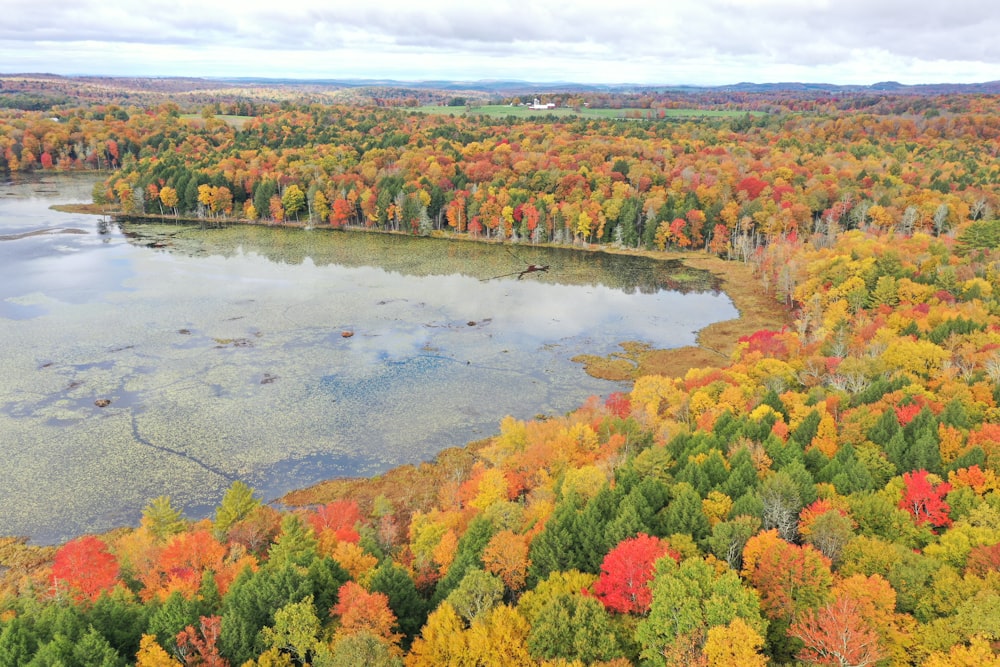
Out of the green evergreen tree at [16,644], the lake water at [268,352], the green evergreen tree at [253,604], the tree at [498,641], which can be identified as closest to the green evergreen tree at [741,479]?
the tree at [498,641]

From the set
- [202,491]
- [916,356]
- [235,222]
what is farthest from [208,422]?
[235,222]

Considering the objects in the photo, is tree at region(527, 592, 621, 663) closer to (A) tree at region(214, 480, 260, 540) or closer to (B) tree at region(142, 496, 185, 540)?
(A) tree at region(214, 480, 260, 540)

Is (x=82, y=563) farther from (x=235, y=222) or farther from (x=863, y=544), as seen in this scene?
(x=235, y=222)

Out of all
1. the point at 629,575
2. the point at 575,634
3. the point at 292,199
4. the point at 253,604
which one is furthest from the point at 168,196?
the point at 575,634

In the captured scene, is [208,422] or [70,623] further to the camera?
[208,422]

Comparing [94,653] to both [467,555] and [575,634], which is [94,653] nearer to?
[467,555]

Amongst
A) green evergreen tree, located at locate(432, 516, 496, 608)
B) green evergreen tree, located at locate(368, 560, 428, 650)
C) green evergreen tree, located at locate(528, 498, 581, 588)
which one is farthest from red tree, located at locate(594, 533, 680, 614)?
green evergreen tree, located at locate(368, 560, 428, 650)
